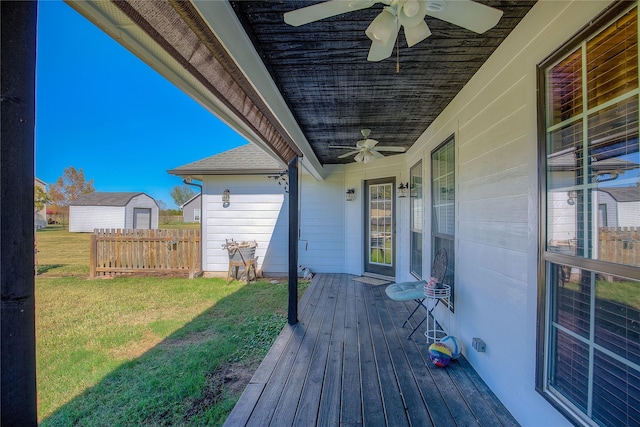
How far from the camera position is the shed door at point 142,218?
18.2 m

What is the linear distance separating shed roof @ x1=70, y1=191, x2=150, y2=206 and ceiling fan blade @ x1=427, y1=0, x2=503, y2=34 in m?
20.3

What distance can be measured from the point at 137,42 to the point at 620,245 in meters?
2.36

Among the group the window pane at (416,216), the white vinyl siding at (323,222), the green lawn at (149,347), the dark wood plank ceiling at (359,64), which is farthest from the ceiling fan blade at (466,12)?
the white vinyl siding at (323,222)

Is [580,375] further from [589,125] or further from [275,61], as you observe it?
[275,61]

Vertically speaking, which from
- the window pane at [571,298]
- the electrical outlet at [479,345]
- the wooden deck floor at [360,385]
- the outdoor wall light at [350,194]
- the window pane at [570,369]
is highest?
the outdoor wall light at [350,194]

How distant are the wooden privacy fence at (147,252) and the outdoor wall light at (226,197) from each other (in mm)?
933

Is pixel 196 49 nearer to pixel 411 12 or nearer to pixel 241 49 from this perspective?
pixel 241 49

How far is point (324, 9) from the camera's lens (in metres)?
1.29

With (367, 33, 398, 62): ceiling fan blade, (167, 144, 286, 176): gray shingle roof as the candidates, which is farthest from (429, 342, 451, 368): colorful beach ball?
(167, 144, 286, 176): gray shingle roof

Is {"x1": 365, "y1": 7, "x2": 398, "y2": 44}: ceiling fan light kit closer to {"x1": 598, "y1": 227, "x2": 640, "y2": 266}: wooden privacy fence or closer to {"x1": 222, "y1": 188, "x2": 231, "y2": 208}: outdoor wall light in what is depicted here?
{"x1": 598, "y1": 227, "x2": 640, "y2": 266}: wooden privacy fence

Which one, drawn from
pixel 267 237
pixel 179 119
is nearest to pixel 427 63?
pixel 267 237

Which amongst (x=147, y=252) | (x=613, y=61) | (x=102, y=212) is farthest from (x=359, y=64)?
(x=102, y=212)

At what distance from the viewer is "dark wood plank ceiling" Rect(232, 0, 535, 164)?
67.6 inches

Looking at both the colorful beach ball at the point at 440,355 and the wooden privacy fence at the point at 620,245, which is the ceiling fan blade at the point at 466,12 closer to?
the wooden privacy fence at the point at 620,245
